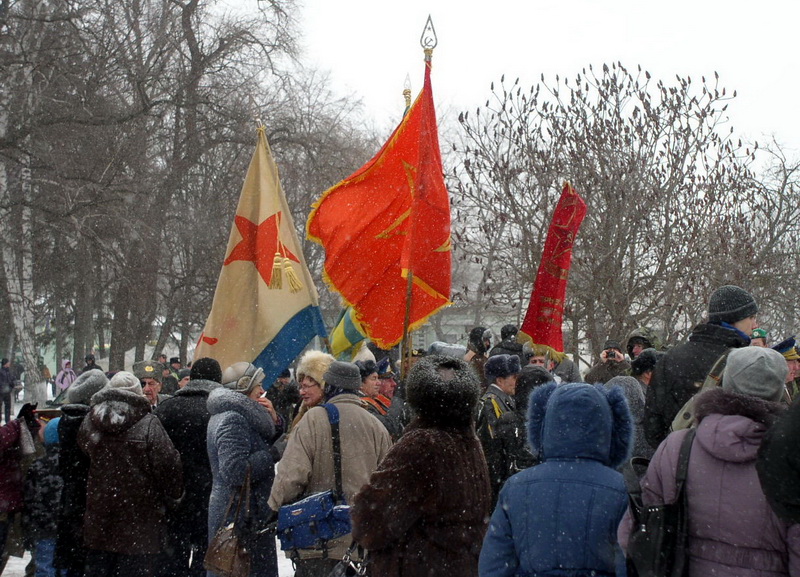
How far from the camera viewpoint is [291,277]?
7762 millimetres

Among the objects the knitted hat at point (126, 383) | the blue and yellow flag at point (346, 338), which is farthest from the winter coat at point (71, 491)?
the blue and yellow flag at point (346, 338)

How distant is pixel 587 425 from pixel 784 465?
0.95m

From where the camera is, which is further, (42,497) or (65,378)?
(65,378)

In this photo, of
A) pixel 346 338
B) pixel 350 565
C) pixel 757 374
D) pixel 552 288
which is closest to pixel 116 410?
pixel 350 565

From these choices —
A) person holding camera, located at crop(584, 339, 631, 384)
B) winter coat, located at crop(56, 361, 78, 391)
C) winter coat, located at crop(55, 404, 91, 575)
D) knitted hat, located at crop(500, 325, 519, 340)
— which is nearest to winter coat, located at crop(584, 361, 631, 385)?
person holding camera, located at crop(584, 339, 631, 384)

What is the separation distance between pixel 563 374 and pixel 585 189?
489 centimetres

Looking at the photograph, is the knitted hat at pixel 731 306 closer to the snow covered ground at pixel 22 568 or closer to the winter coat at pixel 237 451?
the winter coat at pixel 237 451

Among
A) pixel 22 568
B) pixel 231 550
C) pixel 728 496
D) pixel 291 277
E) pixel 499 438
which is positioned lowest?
pixel 22 568

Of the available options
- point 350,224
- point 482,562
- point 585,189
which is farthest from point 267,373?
point 585,189

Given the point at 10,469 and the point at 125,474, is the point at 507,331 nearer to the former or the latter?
the point at 125,474

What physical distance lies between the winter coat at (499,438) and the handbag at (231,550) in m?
1.53

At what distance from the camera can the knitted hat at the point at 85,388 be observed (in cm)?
623

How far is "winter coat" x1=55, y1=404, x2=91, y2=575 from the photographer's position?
5.89m

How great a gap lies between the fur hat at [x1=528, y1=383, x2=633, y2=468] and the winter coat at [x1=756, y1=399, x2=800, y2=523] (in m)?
0.83
